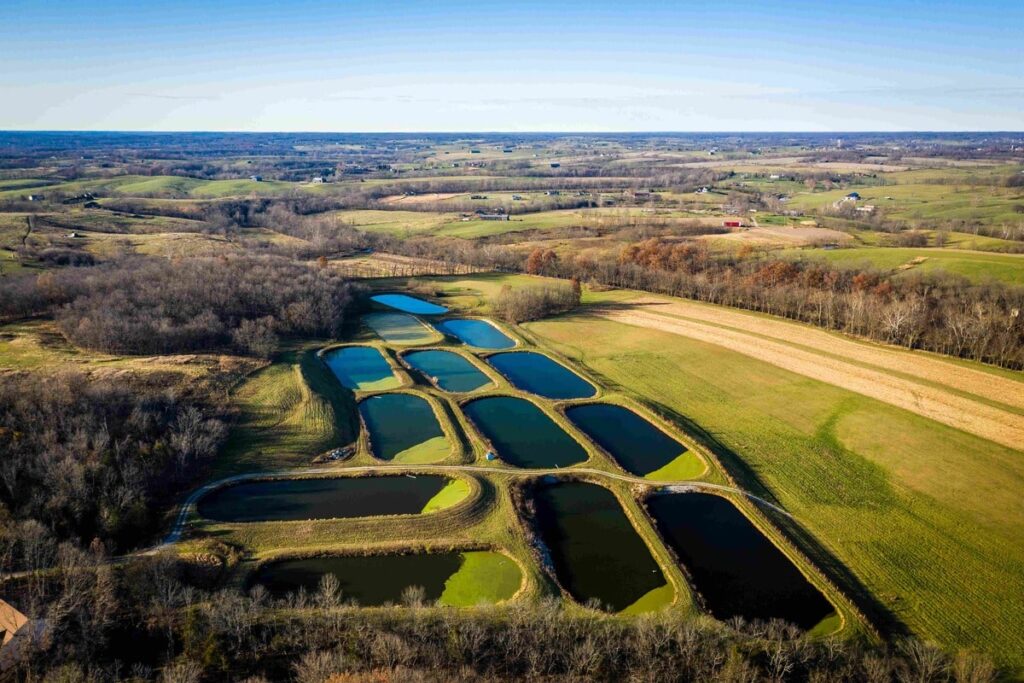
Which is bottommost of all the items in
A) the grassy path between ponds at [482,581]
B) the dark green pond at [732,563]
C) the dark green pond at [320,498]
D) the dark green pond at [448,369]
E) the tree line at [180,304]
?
the dark green pond at [732,563]

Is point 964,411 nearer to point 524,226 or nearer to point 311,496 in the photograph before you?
point 311,496

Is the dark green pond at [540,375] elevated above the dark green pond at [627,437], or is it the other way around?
the dark green pond at [540,375]

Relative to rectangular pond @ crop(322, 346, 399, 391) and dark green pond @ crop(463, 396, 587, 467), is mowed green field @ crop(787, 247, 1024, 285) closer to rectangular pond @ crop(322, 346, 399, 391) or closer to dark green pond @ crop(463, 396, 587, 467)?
dark green pond @ crop(463, 396, 587, 467)

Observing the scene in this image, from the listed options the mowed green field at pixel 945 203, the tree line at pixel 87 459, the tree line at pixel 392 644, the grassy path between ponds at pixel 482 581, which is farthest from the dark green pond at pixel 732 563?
the mowed green field at pixel 945 203

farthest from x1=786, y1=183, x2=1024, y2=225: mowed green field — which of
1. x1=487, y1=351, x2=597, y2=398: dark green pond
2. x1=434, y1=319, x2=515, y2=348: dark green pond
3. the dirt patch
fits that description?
x1=487, y1=351, x2=597, y2=398: dark green pond

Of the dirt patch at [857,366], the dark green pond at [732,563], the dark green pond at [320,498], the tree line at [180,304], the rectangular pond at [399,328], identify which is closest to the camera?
the dark green pond at [732,563]

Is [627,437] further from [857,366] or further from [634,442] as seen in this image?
[857,366]

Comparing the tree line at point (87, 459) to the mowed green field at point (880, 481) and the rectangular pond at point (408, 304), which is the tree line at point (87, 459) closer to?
the mowed green field at point (880, 481)
